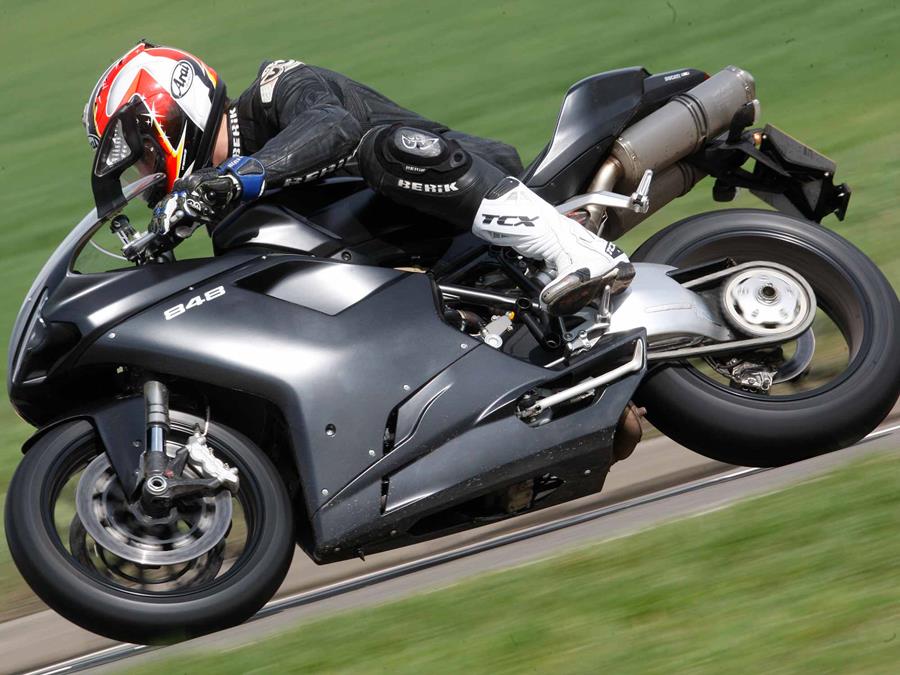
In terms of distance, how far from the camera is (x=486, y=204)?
3.86 metres

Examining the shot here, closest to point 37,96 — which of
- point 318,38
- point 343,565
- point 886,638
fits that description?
point 318,38

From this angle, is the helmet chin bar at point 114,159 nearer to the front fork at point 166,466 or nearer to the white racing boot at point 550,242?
the front fork at point 166,466

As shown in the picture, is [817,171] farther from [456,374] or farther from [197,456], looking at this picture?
[197,456]

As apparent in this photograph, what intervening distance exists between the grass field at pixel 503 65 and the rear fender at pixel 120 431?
8.52 ft

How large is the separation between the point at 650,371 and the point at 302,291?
102cm

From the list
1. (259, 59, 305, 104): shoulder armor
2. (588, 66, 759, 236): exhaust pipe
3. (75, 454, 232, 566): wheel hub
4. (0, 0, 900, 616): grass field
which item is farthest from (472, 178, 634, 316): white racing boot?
(0, 0, 900, 616): grass field

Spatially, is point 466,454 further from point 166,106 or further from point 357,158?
point 166,106

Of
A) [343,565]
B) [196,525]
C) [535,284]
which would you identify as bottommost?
[343,565]

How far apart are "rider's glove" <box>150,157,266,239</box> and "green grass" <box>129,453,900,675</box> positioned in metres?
1.06

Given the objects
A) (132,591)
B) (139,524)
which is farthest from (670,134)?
(132,591)

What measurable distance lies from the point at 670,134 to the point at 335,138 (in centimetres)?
107

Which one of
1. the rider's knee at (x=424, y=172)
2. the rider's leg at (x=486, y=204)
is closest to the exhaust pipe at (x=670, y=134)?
the rider's leg at (x=486, y=204)

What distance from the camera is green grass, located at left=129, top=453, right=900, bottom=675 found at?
9.59ft

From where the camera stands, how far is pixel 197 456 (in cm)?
353
